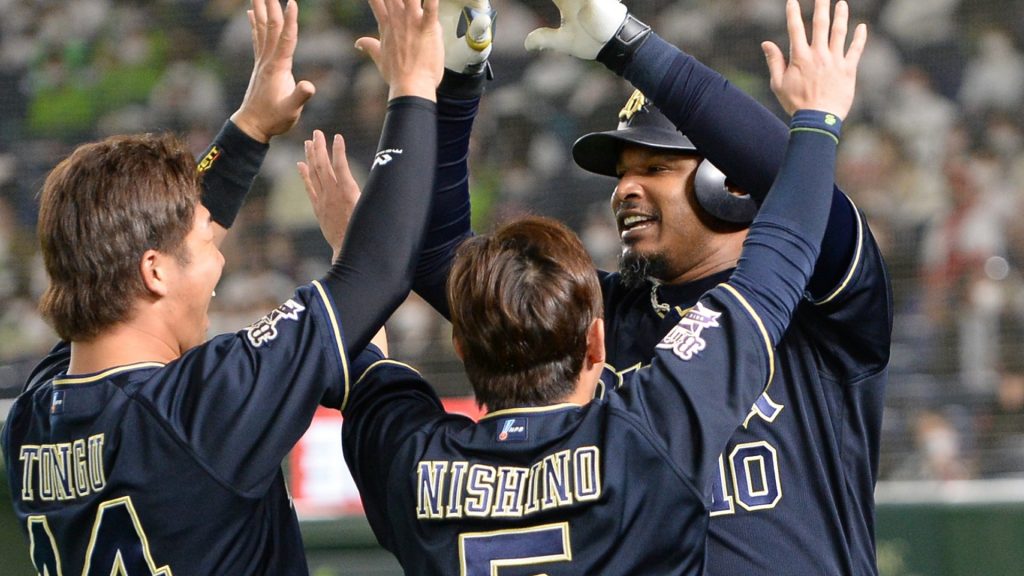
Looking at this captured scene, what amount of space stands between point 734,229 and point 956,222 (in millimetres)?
4701

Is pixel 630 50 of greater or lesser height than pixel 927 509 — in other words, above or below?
above

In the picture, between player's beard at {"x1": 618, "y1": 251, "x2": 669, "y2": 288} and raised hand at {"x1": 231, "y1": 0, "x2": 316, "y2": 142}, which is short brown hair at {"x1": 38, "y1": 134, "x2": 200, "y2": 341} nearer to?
raised hand at {"x1": 231, "y1": 0, "x2": 316, "y2": 142}

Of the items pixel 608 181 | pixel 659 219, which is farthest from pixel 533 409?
pixel 608 181

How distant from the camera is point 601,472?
1.79 meters

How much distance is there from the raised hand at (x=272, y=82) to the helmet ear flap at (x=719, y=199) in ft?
2.65

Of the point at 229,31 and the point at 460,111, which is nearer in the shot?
the point at 460,111

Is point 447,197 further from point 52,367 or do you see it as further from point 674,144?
point 52,367

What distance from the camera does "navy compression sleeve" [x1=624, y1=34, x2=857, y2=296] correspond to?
7.11 ft

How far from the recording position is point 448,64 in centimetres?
242

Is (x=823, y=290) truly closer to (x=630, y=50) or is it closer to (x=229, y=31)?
(x=630, y=50)

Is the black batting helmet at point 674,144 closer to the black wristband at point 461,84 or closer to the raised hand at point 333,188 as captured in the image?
the black wristband at point 461,84

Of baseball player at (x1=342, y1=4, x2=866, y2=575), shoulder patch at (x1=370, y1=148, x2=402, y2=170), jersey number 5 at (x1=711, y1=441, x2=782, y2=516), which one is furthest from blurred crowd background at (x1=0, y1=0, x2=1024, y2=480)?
shoulder patch at (x1=370, y1=148, x2=402, y2=170)

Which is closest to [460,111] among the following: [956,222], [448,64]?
[448,64]

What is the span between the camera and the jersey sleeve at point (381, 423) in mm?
1977
